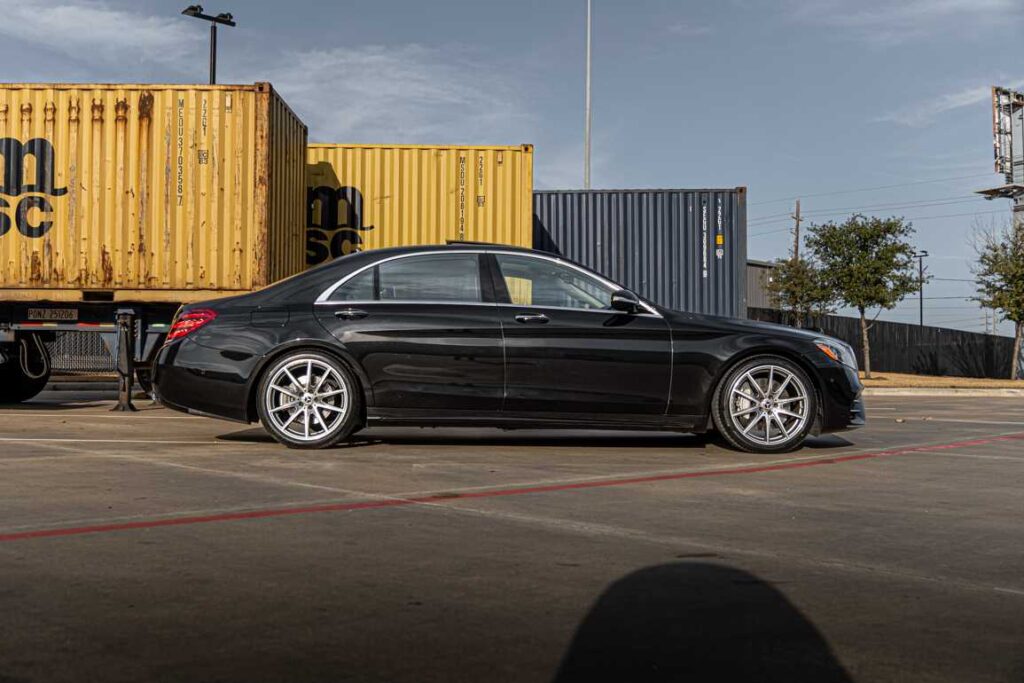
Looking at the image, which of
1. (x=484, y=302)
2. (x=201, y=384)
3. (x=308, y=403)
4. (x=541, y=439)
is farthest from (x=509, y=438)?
(x=201, y=384)

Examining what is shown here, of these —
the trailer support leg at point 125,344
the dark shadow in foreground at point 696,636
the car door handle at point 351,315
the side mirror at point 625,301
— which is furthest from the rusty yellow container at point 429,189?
the dark shadow in foreground at point 696,636

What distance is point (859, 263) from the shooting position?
36.6 meters

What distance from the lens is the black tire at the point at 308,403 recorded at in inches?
297

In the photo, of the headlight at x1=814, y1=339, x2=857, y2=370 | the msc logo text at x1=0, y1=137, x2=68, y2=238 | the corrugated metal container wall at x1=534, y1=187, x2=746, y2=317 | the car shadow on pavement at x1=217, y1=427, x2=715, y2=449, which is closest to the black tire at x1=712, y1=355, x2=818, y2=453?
the headlight at x1=814, y1=339, x2=857, y2=370

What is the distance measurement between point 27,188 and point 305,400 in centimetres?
636

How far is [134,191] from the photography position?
39.6 ft

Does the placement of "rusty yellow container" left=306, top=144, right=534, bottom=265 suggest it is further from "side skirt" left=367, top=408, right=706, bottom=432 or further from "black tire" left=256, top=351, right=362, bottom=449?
"side skirt" left=367, top=408, right=706, bottom=432

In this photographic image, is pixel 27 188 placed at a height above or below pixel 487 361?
above

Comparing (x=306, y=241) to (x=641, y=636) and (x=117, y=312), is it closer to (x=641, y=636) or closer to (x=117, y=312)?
(x=117, y=312)

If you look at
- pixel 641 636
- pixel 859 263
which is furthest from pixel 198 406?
pixel 859 263

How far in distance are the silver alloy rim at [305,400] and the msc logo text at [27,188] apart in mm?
5869

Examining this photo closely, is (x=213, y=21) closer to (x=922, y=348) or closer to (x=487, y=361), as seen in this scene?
(x=487, y=361)

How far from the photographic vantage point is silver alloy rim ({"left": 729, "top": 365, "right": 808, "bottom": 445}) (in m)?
7.69

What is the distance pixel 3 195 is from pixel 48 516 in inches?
336
